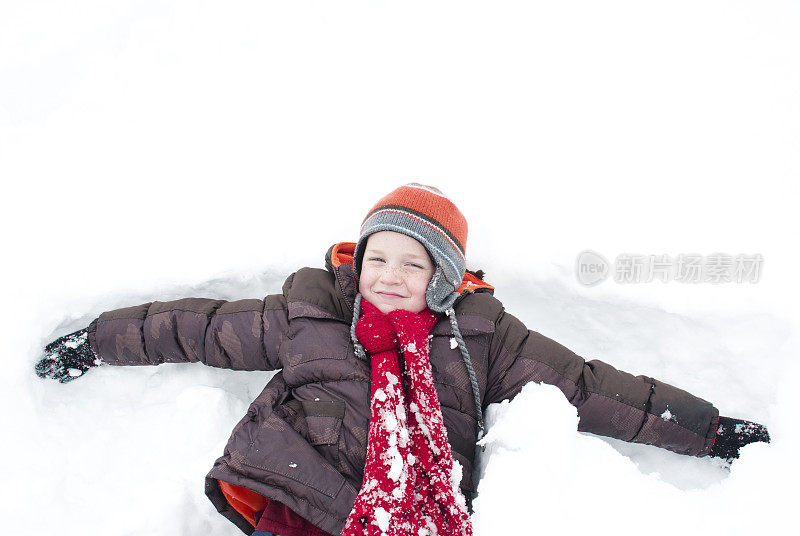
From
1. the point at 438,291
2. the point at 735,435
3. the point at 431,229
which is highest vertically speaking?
the point at 431,229

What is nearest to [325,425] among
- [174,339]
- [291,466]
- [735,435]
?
[291,466]

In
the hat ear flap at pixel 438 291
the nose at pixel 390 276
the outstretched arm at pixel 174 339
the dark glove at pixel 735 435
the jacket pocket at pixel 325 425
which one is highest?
the nose at pixel 390 276

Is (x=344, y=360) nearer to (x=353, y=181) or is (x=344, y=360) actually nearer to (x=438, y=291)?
(x=438, y=291)

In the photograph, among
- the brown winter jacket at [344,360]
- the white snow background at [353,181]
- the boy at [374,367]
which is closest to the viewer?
the boy at [374,367]

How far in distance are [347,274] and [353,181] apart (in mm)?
551

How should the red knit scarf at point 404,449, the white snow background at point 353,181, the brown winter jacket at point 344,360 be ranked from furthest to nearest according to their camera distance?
1. the white snow background at point 353,181
2. the brown winter jacket at point 344,360
3. the red knit scarf at point 404,449

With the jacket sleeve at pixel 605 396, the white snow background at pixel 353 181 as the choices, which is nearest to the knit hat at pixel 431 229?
the jacket sleeve at pixel 605 396

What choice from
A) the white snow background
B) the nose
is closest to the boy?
the nose

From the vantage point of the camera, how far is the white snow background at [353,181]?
62.9 inches

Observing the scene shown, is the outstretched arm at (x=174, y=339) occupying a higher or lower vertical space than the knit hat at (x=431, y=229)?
lower

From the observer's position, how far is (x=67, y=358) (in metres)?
1.63

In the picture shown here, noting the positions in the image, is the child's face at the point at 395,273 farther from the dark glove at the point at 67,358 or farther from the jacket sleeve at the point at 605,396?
the dark glove at the point at 67,358

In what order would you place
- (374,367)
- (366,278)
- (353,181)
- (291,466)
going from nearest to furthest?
1. (291,466)
2. (374,367)
3. (366,278)
4. (353,181)

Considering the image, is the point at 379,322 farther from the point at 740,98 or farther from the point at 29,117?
the point at 740,98
